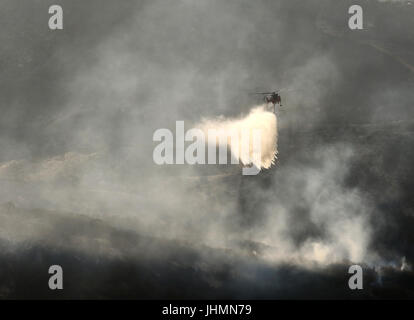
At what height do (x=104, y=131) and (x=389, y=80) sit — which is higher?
(x=389, y=80)

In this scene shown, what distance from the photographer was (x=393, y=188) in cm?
6281

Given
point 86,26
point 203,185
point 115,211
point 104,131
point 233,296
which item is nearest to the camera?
point 233,296

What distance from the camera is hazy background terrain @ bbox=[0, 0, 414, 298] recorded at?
175 ft

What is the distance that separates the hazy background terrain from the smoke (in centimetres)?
178

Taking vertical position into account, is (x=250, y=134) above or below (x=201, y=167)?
above

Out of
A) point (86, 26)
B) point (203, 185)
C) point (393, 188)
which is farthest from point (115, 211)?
point (86, 26)

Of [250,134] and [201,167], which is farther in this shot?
[201,167]

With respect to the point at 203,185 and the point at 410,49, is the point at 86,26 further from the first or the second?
the point at 410,49

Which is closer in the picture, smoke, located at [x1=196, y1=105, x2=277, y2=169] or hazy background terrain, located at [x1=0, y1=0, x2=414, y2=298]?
hazy background terrain, located at [x1=0, y1=0, x2=414, y2=298]

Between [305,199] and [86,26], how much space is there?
2017 inches

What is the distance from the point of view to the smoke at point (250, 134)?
65938 mm

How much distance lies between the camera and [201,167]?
69.7 metres

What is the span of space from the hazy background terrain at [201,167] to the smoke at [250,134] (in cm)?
178

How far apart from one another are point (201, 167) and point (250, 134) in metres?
8.71
